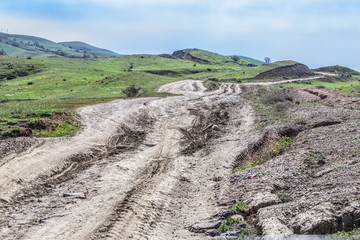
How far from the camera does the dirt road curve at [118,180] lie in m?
8.75

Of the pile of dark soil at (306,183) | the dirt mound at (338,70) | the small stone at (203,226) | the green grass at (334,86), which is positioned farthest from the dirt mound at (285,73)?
the small stone at (203,226)

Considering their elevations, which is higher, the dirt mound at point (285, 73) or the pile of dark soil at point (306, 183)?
the dirt mound at point (285, 73)

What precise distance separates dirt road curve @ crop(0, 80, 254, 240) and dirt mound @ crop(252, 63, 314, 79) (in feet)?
184

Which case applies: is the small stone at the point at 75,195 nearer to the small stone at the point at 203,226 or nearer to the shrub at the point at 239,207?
the small stone at the point at 203,226

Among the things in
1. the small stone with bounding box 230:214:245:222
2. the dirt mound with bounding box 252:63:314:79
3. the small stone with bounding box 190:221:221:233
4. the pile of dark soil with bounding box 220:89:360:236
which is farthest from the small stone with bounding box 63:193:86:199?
the dirt mound with bounding box 252:63:314:79

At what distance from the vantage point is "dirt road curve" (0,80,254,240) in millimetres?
8750

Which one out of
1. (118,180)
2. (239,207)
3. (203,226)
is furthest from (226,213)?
(118,180)

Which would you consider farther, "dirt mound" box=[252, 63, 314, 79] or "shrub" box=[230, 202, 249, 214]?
"dirt mound" box=[252, 63, 314, 79]

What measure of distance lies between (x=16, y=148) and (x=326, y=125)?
17985mm

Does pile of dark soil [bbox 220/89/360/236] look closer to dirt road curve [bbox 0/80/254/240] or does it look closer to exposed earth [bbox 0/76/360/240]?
exposed earth [bbox 0/76/360/240]

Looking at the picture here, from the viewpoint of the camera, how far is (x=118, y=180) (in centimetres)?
1250

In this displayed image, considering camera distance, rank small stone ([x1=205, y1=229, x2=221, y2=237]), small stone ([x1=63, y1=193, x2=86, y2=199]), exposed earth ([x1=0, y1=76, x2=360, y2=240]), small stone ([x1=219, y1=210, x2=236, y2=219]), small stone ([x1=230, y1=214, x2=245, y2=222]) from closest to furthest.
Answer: exposed earth ([x1=0, y1=76, x2=360, y2=240])
small stone ([x1=205, y1=229, x2=221, y2=237])
small stone ([x1=230, y1=214, x2=245, y2=222])
small stone ([x1=219, y1=210, x2=236, y2=219])
small stone ([x1=63, y1=193, x2=86, y2=199])

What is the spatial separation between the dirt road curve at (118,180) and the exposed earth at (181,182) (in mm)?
45

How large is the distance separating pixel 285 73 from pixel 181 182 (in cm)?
7433
